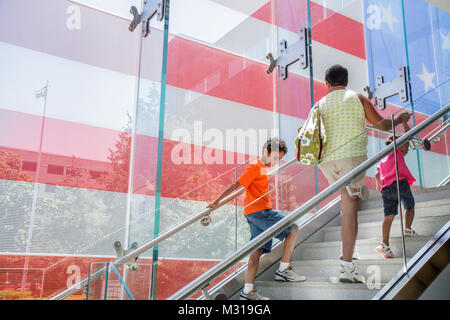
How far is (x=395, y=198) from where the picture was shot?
280cm

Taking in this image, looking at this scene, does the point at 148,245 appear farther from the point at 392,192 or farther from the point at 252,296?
the point at 392,192

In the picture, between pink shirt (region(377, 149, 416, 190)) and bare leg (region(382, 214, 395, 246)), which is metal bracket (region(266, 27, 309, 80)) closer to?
pink shirt (region(377, 149, 416, 190))

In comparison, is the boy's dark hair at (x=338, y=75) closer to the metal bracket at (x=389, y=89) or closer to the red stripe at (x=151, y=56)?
the red stripe at (x=151, y=56)

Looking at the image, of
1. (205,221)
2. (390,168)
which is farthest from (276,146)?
(390,168)

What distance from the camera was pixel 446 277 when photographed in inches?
97.8

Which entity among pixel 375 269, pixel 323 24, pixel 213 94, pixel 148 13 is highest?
pixel 323 24

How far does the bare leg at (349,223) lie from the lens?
2781mm

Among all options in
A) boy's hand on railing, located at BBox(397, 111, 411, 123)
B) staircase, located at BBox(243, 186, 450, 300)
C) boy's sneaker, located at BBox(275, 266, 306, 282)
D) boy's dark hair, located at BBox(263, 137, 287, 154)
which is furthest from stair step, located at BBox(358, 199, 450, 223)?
boy's dark hair, located at BBox(263, 137, 287, 154)

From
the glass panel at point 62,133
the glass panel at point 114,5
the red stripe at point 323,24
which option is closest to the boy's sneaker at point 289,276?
the glass panel at point 62,133

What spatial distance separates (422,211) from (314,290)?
101 cm

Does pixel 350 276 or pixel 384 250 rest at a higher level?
pixel 384 250

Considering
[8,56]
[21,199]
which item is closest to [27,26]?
[8,56]

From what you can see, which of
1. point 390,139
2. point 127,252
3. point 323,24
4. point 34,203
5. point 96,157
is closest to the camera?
point 390,139

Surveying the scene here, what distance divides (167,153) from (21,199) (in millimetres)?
1701
